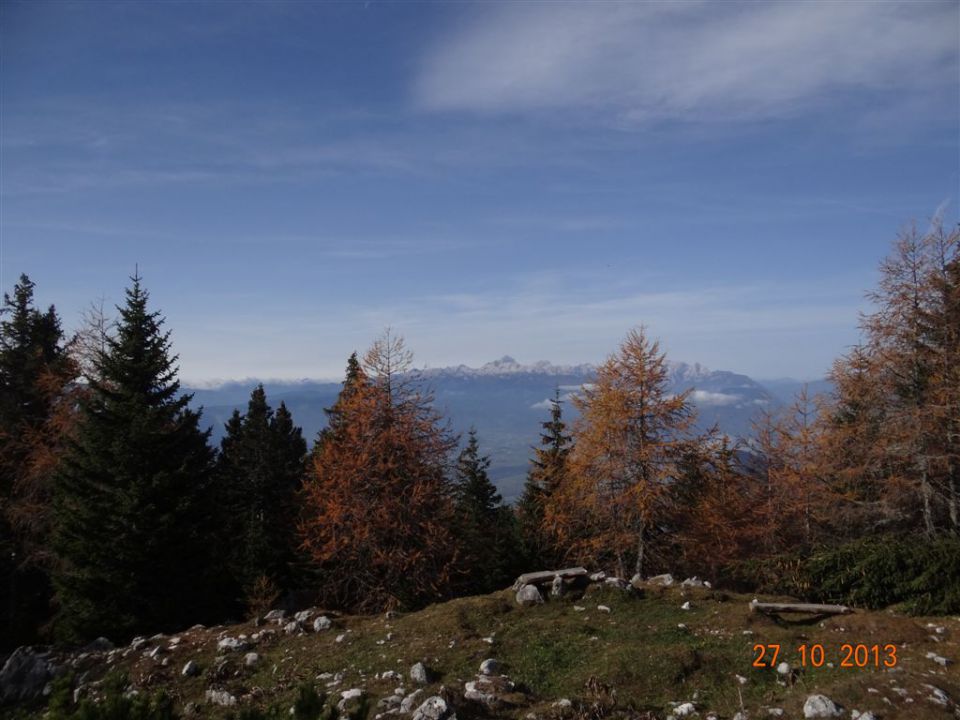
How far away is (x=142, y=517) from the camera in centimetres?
2083

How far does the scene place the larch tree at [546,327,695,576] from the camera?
23.9m

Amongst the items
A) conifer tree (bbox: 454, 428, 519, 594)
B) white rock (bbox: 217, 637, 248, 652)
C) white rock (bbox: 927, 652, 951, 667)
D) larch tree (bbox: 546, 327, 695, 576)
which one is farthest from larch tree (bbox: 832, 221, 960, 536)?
white rock (bbox: 217, 637, 248, 652)

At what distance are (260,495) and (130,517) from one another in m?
17.3

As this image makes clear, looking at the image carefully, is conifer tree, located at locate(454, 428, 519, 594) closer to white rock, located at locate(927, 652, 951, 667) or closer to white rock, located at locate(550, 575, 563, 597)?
white rock, located at locate(550, 575, 563, 597)

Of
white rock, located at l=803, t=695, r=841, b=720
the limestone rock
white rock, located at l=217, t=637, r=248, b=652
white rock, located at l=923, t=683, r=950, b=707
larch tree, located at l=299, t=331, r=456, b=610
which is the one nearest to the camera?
white rock, located at l=803, t=695, r=841, b=720

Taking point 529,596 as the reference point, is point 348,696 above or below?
above

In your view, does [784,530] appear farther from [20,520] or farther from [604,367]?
[20,520]

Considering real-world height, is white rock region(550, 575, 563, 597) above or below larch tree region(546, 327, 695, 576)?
below

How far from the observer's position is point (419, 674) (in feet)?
35.3

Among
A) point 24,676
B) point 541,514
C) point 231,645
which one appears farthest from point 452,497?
point 24,676

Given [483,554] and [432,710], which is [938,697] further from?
[483,554]

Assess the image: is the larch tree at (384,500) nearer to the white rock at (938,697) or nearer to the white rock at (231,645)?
the white rock at (231,645)

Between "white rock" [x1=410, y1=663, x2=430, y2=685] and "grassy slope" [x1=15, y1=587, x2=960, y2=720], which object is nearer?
"grassy slope" [x1=15, y1=587, x2=960, y2=720]

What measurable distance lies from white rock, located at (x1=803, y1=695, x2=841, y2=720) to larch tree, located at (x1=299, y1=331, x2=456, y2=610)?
1668cm
